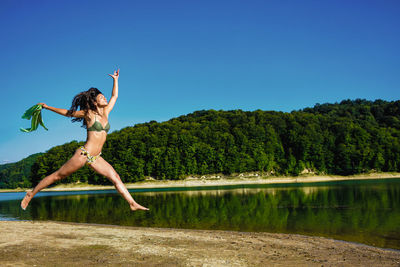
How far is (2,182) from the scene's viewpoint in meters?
152

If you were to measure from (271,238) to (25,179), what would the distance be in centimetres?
14591

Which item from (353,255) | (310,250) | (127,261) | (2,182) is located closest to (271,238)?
(310,250)

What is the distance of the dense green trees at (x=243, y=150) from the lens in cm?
10538

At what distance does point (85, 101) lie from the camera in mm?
4512

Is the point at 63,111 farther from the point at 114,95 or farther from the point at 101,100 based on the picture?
the point at 114,95

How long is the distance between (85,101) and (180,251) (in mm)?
9442

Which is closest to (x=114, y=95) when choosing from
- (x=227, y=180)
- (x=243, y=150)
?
(x=227, y=180)

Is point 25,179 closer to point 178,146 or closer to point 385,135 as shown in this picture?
point 178,146

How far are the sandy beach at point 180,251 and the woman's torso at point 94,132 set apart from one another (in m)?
7.03

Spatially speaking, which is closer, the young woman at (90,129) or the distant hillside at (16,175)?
the young woman at (90,129)

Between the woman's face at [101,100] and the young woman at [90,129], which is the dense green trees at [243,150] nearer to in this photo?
the young woman at [90,129]

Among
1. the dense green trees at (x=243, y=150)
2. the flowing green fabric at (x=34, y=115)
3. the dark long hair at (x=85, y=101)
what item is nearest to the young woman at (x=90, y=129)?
the dark long hair at (x=85, y=101)

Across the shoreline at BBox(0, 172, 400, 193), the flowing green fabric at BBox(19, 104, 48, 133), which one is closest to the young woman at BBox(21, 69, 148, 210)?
the flowing green fabric at BBox(19, 104, 48, 133)

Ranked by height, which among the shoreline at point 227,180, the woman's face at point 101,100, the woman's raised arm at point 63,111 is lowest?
the shoreline at point 227,180
